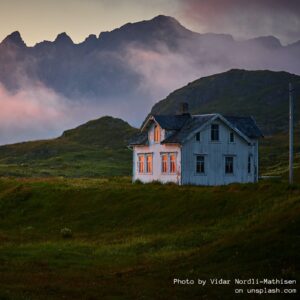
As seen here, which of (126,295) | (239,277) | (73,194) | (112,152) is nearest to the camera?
(126,295)

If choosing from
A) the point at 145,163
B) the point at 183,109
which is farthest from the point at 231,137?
the point at 145,163

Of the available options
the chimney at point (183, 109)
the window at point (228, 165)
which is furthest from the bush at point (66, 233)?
the chimney at point (183, 109)

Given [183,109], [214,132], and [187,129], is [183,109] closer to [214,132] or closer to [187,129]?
[187,129]

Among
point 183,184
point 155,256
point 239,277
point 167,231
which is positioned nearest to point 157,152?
point 183,184

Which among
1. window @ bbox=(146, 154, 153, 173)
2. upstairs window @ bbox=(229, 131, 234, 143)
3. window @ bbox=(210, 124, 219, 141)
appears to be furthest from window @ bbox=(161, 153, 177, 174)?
upstairs window @ bbox=(229, 131, 234, 143)

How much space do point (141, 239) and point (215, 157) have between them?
27386 mm

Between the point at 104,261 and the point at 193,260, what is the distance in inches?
225

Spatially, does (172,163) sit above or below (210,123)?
below

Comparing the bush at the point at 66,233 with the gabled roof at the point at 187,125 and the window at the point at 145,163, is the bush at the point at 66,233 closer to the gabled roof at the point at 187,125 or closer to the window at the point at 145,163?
the gabled roof at the point at 187,125

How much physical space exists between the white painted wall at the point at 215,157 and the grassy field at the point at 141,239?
7870mm

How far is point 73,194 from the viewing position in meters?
60.0

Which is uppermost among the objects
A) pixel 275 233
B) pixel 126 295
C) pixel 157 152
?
pixel 157 152

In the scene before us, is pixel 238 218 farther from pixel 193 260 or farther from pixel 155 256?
pixel 193 260

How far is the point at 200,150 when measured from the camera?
6550 cm
